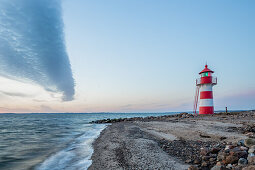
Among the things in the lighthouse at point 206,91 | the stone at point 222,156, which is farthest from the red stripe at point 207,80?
the stone at point 222,156

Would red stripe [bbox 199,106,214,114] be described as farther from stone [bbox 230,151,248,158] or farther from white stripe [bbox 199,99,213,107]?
stone [bbox 230,151,248,158]

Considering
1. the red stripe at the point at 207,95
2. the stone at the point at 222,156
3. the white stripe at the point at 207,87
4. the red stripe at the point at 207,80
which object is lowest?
the stone at the point at 222,156

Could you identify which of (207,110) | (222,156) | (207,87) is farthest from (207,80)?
(222,156)

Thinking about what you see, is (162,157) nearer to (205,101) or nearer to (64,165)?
(64,165)

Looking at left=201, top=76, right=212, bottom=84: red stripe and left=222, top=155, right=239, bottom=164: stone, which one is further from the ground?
left=201, top=76, right=212, bottom=84: red stripe

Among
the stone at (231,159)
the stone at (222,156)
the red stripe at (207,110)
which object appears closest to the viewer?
the stone at (231,159)

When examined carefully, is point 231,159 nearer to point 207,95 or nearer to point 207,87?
point 207,95

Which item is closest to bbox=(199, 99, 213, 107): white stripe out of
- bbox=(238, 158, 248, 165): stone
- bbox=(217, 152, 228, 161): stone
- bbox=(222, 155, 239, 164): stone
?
bbox=(217, 152, 228, 161): stone

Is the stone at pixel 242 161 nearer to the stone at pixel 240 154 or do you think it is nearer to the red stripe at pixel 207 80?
the stone at pixel 240 154

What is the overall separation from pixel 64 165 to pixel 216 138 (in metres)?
6.71

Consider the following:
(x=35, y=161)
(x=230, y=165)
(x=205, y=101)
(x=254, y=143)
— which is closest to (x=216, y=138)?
(x=254, y=143)

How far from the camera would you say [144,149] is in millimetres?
6637

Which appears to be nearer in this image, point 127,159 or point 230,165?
point 230,165

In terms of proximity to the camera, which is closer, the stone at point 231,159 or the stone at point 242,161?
the stone at point 242,161
